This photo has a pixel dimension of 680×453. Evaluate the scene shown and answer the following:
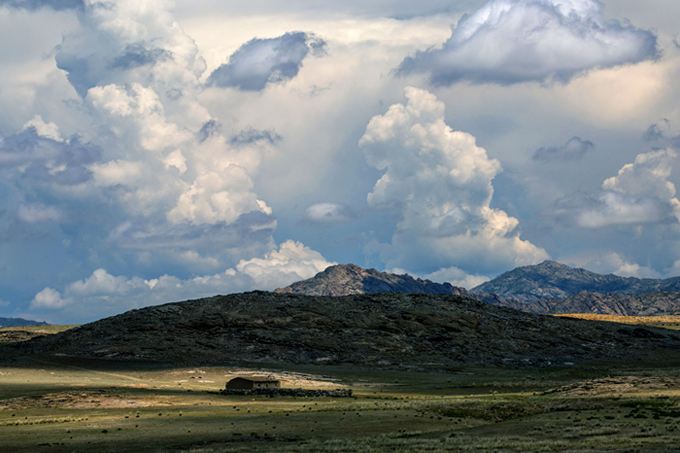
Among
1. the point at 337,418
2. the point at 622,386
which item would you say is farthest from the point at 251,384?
the point at 622,386

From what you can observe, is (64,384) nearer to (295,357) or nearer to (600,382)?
(295,357)

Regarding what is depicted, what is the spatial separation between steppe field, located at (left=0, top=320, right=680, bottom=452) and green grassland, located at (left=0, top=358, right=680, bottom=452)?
0.13 metres

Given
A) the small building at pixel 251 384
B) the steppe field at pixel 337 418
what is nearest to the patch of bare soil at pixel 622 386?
the steppe field at pixel 337 418

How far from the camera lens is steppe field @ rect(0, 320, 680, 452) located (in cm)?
5278

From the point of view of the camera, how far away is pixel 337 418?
72.2 metres

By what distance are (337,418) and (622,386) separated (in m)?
50.7

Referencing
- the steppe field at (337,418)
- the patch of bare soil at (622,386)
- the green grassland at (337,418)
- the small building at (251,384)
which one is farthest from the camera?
the small building at (251,384)

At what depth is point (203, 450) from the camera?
167 feet

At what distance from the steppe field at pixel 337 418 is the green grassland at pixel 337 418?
13 centimetres

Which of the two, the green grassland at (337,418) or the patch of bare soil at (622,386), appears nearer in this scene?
the green grassland at (337,418)

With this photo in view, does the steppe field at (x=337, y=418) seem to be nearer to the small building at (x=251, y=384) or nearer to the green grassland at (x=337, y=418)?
the green grassland at (x=337, y=418)

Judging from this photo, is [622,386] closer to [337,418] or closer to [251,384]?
[337,418]

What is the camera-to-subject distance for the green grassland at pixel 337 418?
52.9 meters

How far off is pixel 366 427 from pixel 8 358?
135 meters
